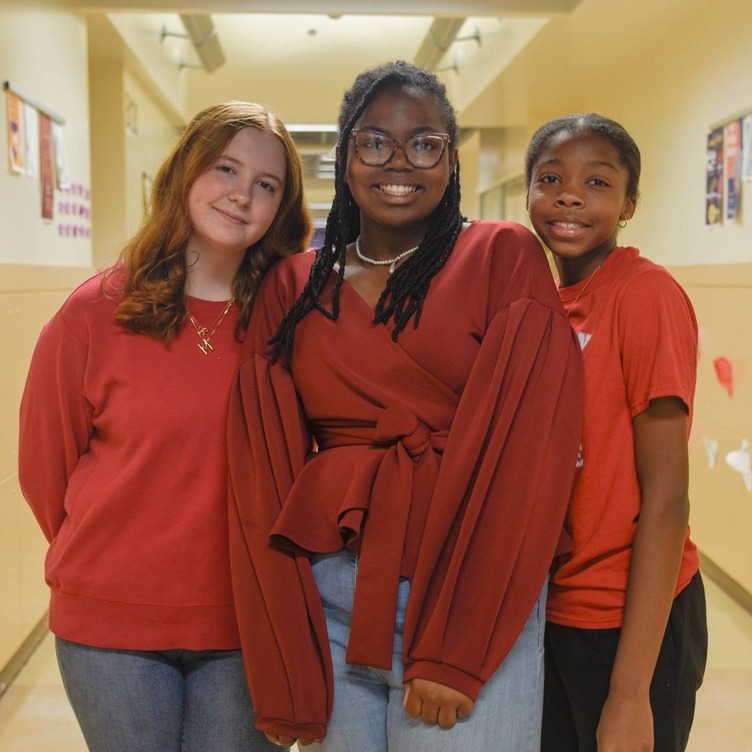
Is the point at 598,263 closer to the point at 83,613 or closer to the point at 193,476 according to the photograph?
the point at 193,476

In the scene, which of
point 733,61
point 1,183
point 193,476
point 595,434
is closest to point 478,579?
point 595,434

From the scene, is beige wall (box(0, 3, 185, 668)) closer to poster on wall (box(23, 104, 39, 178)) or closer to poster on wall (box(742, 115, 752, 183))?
poster on wall (box(23, 104, 39, 178))

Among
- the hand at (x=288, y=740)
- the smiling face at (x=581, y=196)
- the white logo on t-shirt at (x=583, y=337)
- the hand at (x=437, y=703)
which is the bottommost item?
the hand at (x=288, y=740)

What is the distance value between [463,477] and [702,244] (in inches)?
153

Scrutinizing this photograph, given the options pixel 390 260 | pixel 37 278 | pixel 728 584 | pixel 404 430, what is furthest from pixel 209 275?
pixel 728 584

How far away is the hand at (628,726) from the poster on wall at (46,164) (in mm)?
3284

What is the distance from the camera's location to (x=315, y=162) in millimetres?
2023

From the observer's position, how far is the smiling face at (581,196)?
4.79ft

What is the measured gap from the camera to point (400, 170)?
138 centimetres

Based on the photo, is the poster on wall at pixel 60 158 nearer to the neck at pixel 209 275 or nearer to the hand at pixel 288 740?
the neck at pixel 209 275

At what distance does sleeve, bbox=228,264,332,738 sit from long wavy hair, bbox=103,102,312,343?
0.62 feet

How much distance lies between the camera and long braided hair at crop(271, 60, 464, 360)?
1.37 m

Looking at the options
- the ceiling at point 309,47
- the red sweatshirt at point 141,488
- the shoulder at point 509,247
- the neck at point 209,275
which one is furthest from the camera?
the ceiling at point 309,47

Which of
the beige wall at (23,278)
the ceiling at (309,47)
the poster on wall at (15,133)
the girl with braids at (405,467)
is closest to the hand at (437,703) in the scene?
the girl with braids at (405,467)
